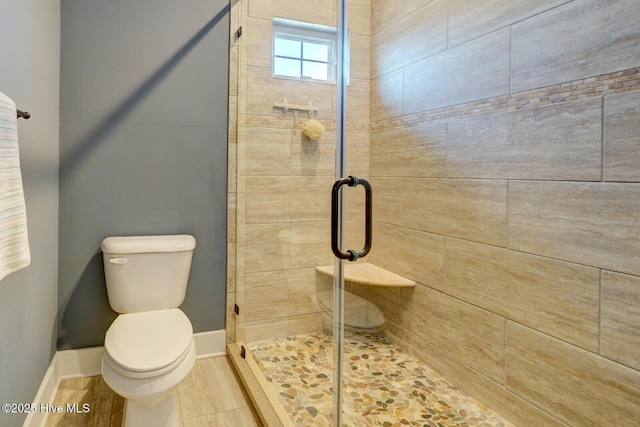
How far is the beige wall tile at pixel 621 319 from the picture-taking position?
4.38 feet

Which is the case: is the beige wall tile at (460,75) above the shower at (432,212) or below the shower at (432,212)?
above

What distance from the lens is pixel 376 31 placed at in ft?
8.04

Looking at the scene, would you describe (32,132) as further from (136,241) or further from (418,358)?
(418,358)

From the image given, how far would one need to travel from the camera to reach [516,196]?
175 centimetres

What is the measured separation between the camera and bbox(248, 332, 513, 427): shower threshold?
1.85 meters

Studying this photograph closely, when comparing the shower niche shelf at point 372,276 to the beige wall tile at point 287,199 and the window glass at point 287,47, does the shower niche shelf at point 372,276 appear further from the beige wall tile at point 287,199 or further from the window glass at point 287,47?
the window glass at point 287,47

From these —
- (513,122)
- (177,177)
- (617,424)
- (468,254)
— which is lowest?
(617,424)

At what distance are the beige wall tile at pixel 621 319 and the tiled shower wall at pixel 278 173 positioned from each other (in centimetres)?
126

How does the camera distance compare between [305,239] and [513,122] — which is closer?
[513,122]

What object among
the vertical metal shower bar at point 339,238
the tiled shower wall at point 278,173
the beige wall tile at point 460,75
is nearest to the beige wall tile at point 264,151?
the tiled shower wall at point 278,173

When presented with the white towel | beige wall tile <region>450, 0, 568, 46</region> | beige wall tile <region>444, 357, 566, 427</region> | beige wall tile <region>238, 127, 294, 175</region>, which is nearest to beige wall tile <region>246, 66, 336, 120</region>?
beige wall tile <region>238, 127, 294, 175</region>

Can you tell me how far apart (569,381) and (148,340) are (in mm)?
1739

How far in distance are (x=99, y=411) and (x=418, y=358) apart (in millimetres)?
1702

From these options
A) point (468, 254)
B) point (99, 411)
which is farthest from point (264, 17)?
point (99, 411)
